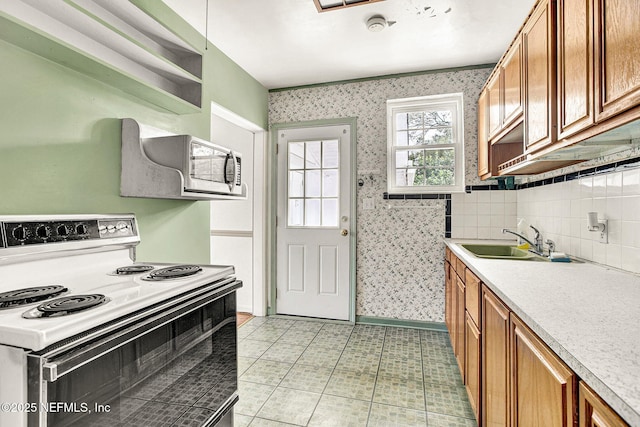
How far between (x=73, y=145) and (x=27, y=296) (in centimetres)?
77

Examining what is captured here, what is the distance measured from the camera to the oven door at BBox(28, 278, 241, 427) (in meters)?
0.79

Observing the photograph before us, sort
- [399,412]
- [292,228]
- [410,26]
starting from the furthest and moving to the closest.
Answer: [292,228]
[410,26]
[399,412]

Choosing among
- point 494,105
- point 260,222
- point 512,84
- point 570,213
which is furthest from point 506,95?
point 260,222

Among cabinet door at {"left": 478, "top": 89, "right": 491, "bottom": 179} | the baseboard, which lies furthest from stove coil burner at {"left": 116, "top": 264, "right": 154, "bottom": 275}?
cabinet door at {"left": 478, "top": 89, "right": 491, "bottom": 179}

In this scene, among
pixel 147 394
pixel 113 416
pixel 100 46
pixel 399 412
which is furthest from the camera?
pixel 399 412

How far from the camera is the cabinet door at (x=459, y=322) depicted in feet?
6.67

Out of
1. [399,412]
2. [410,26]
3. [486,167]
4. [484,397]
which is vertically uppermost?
[410,26]

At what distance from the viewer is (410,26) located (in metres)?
2.35

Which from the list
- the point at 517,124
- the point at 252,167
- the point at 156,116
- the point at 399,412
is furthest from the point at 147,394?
the point at 252,167

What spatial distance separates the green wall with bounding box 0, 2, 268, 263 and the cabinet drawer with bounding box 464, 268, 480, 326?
5.85ft

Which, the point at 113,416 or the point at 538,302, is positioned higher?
the point at 538,302

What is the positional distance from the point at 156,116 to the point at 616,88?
211 cm

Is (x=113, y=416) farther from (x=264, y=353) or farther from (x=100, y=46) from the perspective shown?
(x=264, y=353)

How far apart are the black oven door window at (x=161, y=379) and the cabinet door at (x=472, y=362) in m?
1.16
